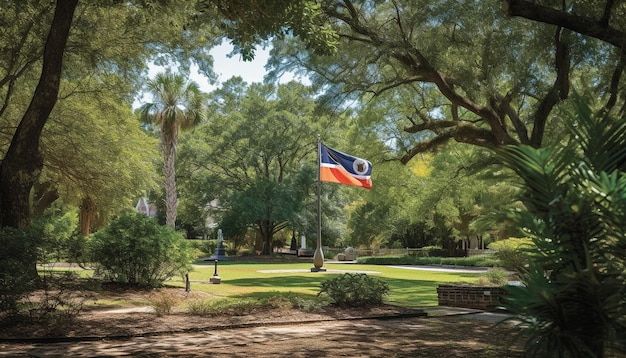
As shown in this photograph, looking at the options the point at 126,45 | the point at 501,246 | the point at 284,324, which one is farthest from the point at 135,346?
the point at 126,45

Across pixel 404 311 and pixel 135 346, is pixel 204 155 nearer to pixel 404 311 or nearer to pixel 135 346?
pixel 404 311

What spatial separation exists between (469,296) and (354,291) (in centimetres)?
314

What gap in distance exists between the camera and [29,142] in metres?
12.5

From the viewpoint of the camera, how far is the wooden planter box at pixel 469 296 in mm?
12921

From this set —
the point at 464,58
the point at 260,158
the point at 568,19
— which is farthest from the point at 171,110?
the point at 568,19

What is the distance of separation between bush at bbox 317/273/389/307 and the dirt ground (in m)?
0.85

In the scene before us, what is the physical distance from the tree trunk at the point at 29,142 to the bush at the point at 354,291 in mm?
6946

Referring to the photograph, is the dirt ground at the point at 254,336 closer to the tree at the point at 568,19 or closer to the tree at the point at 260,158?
the tree at the point at 568,19

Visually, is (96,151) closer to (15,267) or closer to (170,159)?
(15,267)

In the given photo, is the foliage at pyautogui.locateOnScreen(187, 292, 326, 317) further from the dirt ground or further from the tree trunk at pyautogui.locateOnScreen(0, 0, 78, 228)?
the tree trunk at pyautogui.locateOnScreen(0, 0, 78, 228)

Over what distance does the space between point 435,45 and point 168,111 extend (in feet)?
71.8

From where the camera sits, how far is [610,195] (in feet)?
9.73

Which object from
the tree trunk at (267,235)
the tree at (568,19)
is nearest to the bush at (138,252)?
the tree at (568,19)

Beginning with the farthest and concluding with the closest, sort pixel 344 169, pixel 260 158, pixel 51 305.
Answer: pixel 260 158
pixel 344 169
pixel 51 305
